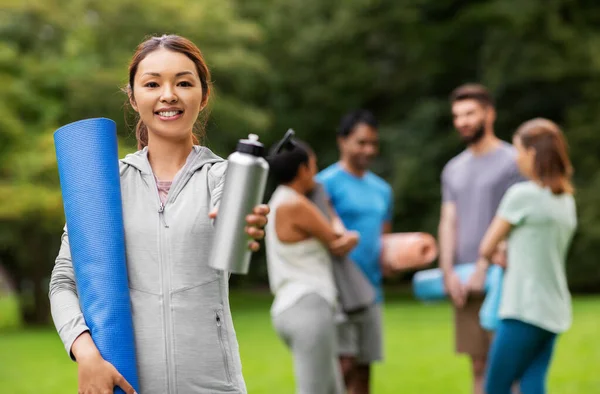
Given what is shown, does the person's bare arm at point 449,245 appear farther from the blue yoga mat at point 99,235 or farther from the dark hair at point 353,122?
the blue yoga mat at point 99,235

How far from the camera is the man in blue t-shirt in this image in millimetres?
6359

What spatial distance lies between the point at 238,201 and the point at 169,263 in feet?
0.89

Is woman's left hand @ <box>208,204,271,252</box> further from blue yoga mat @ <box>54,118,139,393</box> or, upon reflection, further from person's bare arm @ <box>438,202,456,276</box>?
person's bare arm @ <box>438,202,456,276</box>

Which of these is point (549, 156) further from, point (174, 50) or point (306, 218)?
point (174, 50)

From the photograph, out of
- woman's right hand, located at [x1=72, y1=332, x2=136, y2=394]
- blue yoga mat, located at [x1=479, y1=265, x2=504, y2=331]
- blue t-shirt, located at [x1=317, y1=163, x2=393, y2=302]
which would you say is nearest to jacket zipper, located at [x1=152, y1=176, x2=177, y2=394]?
woman's right hand, located at [x1=72, y1=332, x2=136, y2=394]

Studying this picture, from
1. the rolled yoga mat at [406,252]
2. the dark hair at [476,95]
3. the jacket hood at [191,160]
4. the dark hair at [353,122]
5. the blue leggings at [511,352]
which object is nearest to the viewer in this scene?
the jacket hood at [191,160]

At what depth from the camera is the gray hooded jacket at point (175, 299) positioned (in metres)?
2.42

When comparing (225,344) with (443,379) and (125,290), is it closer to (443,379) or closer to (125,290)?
(125,290)

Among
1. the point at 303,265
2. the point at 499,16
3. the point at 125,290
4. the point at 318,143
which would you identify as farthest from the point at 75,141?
the point at 318,143

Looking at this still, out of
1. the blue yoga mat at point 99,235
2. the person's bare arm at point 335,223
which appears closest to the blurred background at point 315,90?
the person's bare arm at point 335,223

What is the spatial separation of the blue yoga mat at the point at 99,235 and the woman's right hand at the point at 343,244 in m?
3.11

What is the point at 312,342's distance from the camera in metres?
5.08

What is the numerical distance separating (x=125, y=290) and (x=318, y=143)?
1024 inches

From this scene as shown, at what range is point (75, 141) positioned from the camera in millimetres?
2449
